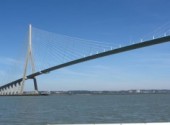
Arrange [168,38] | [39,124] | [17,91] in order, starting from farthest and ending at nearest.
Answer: [17,91] < [168,38] < [39,124]

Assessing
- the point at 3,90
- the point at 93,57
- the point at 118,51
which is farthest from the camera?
the point at 3,90

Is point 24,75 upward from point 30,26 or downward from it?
downward

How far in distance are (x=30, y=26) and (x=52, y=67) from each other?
12696 mm

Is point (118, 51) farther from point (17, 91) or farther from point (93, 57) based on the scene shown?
point (17, 91)

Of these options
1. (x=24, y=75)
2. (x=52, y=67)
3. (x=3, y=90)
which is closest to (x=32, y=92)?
(x=3, y=90)

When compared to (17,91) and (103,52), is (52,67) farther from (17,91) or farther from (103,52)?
(17,91)

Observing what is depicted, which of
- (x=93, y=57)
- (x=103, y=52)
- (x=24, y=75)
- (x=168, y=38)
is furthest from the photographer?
(x=24, y=75)

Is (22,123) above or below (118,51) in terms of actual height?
below

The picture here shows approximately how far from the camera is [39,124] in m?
20.1

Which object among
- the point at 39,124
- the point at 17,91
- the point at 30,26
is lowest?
the point at 39,124

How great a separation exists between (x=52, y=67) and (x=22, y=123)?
36.8 metres

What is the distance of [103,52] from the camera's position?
136ft

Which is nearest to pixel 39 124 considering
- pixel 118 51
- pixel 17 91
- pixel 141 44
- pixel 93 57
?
pixel 141 44

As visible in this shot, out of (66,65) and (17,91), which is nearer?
(66,65)
